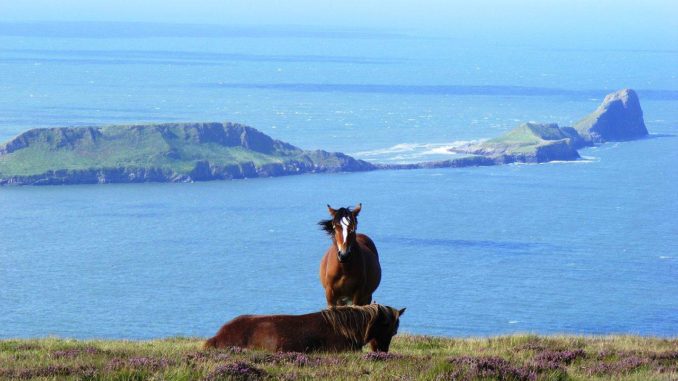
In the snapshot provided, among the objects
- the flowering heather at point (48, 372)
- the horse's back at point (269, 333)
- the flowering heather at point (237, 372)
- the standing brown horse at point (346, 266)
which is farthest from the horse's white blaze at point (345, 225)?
the flowering heather at point (48, 372)

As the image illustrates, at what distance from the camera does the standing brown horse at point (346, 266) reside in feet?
68.6

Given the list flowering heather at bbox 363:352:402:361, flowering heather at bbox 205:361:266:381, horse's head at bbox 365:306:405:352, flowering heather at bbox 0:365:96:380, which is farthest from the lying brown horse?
flowering heather at bbox 0:365:96:380

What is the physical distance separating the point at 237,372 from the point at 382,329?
4.58 m

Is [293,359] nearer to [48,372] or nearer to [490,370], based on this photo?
[490,370]

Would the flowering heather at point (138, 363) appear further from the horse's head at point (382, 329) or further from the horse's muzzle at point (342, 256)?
the horse's muzzle at point (342, 256)

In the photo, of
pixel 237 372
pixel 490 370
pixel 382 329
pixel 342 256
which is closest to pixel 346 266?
pixel 342 256

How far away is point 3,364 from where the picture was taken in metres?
15.3

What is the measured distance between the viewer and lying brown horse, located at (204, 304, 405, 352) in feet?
58.1

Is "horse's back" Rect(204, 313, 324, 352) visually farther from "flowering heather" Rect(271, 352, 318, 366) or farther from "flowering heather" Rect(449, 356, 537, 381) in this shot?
"flowering heather" Rect(449, 356, 537, 381)

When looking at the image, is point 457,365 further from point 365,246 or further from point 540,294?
point 540,294

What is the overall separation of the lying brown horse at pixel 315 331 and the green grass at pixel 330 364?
0.83 meters

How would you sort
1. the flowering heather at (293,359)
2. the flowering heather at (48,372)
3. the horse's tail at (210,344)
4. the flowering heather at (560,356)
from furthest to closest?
the horse's tail at (210,344)
the flowering heather at (560,356)
the flowering heather at (293,359)
the flowering heather at (48,372)

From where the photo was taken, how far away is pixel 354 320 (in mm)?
18188

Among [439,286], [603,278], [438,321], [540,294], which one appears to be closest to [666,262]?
[603,278]
